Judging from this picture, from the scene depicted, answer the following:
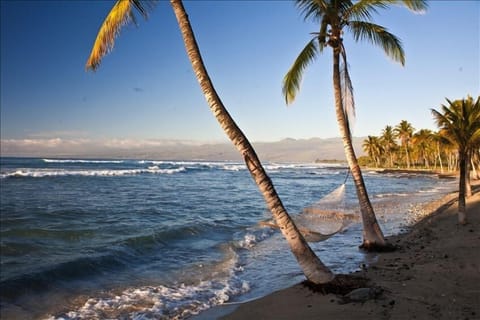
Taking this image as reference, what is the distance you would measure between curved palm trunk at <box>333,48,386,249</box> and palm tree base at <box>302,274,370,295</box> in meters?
3.77

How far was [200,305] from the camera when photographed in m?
6.66

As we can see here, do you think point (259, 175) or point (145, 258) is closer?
point (259, 175)

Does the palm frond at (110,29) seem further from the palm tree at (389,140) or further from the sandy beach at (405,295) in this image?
the palm tree at (389,140)

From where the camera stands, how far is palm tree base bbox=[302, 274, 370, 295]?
5.86 metres

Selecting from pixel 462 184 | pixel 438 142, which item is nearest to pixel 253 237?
pixel 462 184

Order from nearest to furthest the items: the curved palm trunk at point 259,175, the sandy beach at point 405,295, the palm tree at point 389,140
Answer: the sandy beach at point 405,295 < the curved palm trunk at point 259,175 < the palm tree at point 389,140

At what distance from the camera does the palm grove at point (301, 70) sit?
20.0 ft

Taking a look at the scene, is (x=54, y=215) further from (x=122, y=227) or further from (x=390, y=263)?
(x=390, y=263)

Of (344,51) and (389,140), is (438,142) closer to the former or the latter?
(344,51)

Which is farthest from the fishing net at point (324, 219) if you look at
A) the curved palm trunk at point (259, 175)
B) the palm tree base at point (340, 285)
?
the curved palm trunk at point (259, 175)

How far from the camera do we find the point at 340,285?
5.93 metres

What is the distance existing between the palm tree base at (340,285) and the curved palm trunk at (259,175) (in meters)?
0.09

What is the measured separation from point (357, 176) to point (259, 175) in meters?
4.96

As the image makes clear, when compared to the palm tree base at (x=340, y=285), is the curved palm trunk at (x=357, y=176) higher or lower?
higher
